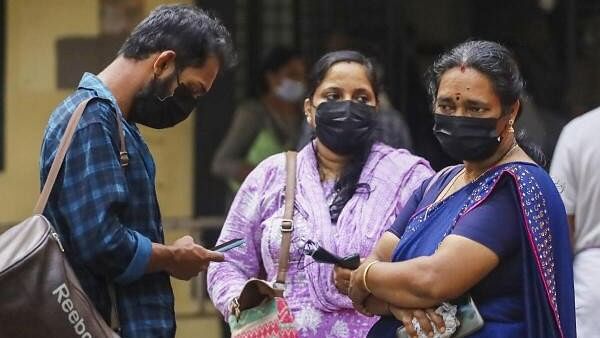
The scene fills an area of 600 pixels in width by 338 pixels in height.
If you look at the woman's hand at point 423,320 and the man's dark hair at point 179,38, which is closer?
the woman's hand at point 423,320

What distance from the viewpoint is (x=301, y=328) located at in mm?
4703

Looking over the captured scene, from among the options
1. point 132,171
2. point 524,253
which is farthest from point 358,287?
point 132,171

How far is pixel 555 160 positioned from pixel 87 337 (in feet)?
7.80

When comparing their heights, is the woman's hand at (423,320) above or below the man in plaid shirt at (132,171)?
below

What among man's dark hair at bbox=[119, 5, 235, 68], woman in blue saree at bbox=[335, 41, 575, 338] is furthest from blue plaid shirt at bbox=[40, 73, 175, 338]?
woman in blue saree at bbox=[335, 41, 575, 338]

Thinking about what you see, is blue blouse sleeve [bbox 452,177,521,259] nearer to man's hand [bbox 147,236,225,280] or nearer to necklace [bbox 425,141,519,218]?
necklace [bbox 425,141,519,218]

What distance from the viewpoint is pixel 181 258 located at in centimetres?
405

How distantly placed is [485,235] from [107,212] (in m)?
0.98

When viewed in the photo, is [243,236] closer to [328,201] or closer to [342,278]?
[328,201]

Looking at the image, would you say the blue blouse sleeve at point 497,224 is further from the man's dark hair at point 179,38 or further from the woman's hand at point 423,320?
the man's dark hair at point 179,38

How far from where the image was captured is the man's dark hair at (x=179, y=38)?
4137mm

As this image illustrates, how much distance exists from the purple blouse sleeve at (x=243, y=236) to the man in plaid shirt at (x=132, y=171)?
66 cm

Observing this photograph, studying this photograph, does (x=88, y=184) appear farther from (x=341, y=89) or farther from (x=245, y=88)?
(x=245, y=88)

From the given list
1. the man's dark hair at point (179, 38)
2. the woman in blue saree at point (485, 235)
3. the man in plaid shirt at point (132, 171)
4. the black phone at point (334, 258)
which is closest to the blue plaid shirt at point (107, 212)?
the man in plaid shirt at point (132, 171)
